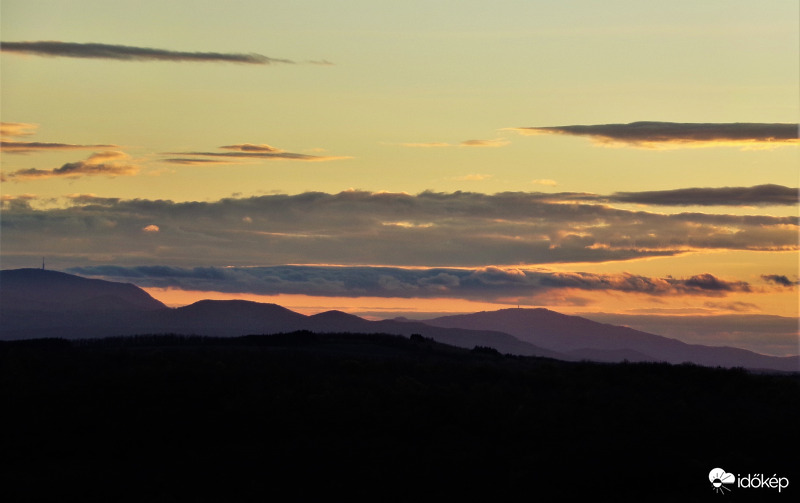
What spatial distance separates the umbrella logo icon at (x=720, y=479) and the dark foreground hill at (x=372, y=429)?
0.27m

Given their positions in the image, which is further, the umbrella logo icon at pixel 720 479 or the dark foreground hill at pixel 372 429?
the dark foreground hill at pixel 372 429

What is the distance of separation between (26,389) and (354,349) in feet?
71.0

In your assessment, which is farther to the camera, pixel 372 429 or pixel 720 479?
pixel 372 429

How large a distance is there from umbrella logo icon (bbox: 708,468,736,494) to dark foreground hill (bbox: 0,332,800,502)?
0.87 feet

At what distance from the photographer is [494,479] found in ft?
109

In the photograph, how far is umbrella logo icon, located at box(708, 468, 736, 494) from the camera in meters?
31.8

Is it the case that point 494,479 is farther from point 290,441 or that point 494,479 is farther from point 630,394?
point 630,394

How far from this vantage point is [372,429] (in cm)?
3809

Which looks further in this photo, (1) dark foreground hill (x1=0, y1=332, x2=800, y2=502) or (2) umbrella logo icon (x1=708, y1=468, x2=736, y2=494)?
(1) dark foreground hill (x1=0, y1=332, x2=800, y2=502)

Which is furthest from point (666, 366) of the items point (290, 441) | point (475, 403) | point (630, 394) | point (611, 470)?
point (290, 441)

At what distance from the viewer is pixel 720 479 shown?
32406mm

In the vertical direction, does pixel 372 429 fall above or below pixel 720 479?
above

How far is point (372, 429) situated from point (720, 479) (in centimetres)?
1242

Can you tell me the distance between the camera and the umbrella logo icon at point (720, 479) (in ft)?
104
